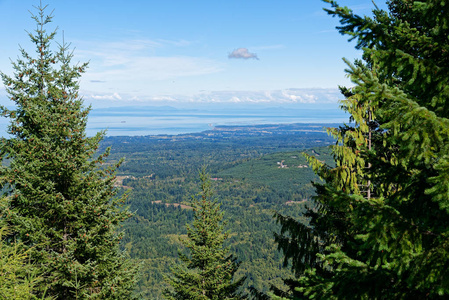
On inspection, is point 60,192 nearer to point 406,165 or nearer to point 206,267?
point 206,267

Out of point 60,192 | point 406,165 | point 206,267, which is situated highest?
point 406,165

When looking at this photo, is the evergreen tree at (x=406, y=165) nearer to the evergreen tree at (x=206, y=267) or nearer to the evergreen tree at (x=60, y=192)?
the evergreen tree at (x=60, y=192)

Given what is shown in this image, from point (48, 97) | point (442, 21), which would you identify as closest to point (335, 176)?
point (442, 21)

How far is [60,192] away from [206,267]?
894cm

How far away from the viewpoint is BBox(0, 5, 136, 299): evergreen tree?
10109mm

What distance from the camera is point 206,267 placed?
16172 millimetres

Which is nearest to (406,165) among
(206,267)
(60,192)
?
(60,192)

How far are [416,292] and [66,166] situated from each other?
36.7ft

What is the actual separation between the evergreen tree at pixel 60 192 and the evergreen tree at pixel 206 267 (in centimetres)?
473

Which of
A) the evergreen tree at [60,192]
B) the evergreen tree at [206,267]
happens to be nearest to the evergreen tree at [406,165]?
the evergreen tree at [60,192]

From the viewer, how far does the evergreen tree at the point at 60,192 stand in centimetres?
1011

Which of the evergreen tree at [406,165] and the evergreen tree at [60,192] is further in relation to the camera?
the evergreen tree at [60,192]

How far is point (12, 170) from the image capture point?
1081cm

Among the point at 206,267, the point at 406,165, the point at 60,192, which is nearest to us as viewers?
the point at 406,165
